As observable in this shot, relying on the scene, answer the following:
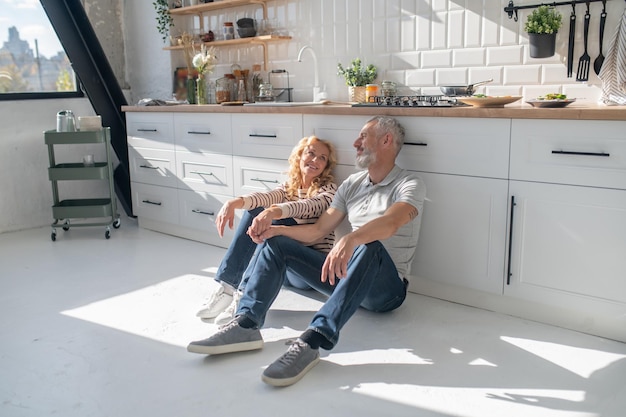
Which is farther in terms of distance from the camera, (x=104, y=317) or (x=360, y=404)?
(x=104, y=317)

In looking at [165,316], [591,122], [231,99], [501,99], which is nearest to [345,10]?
[231,99]

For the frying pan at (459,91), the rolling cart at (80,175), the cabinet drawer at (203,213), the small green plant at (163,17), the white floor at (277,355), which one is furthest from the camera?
the small green plant at (163,17)

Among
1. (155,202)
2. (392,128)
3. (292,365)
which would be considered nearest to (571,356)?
(292,365)

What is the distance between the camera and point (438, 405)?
2.07m

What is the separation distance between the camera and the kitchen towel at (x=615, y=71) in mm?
2855

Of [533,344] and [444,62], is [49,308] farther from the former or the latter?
[444,62]

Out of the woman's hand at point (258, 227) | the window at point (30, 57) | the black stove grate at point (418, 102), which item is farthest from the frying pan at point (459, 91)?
the window at point (30, 57)

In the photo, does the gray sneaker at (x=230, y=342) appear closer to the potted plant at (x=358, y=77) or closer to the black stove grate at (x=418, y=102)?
the black stove grate at (x=418, y=102)

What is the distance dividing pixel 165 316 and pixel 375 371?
115cm

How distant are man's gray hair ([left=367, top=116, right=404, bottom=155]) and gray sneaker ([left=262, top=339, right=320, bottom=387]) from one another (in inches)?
43.9

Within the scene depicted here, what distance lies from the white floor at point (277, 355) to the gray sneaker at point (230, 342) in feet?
0.15

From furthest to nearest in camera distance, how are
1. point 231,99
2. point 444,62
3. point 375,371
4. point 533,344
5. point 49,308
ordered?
point 231,99, point 444,62, point 49,308, point 533,344, point 375,371

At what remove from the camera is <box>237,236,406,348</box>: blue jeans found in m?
2.30

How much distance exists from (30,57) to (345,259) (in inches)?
158
